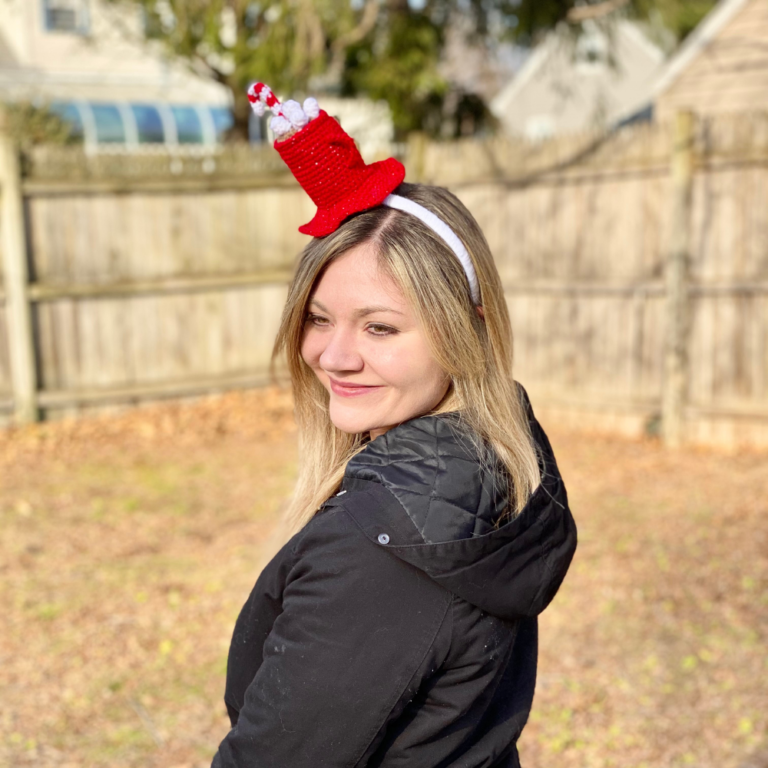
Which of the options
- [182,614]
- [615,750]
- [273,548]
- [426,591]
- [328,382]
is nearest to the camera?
[426,591]

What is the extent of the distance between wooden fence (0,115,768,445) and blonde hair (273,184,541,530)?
569cm

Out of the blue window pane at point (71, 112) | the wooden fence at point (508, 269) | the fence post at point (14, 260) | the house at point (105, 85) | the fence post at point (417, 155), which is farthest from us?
the house at point (105, 85)

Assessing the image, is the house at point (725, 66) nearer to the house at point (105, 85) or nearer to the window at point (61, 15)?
the house at point (105, 85)

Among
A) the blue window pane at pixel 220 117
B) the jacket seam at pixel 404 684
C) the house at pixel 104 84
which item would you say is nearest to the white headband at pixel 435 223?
the jacket seam at pixel 404 684

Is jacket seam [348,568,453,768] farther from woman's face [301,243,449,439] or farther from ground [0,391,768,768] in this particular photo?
ground [0,391,768,768]

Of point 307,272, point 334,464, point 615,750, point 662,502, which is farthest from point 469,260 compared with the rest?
point 662,502

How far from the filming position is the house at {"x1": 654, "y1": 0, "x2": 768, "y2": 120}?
1238cm

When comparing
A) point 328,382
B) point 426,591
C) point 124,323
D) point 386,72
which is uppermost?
point 386,72

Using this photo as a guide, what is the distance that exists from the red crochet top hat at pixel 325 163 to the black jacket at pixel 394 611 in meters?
0.41

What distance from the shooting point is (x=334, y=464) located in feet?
5.81

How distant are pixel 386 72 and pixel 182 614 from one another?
7483 millimetres

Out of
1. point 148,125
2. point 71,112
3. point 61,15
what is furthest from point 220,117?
point 61,15

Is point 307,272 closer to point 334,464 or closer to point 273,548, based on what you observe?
point 334,464

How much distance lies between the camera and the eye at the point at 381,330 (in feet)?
4.94
